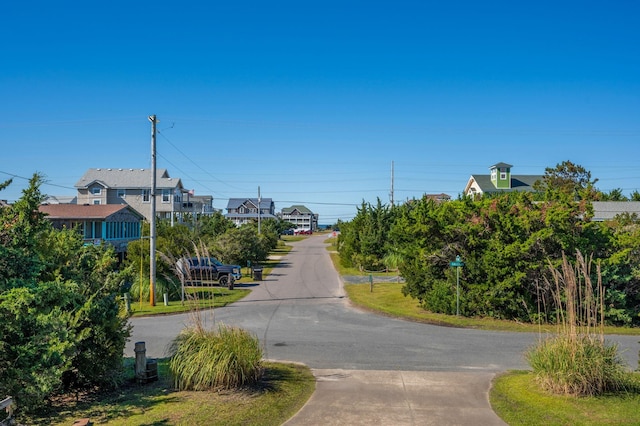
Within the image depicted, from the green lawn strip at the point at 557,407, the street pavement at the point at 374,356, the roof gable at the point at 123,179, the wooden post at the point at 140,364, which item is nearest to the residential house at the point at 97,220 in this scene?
the roof gable at the point at 123,179

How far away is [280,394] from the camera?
8875mm

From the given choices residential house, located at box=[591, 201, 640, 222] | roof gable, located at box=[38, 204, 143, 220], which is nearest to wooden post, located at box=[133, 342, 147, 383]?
roof gable, located at box=[38, 204, 143, 220]

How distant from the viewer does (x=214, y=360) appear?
8.79 meters

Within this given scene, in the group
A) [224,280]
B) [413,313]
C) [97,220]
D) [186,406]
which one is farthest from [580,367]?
[97,220]

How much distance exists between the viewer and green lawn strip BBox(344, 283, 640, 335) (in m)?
16.5

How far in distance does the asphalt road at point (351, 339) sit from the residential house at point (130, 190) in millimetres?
38243

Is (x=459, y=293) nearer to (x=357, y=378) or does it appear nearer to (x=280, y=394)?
(x=357, y=378)

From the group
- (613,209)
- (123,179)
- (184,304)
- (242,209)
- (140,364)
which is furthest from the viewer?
(242,209)

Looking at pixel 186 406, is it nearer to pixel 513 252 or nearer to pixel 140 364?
pixel 140 364

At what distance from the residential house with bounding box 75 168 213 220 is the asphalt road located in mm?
38243

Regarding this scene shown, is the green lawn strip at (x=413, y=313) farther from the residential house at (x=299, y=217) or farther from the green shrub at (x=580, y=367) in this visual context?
the residential house at (x=299, y=217)

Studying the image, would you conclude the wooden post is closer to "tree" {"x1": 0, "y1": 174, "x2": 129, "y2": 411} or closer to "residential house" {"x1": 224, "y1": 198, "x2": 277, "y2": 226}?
"tree" {"x1": 0, "y1": 174, "x2": 129, "y2": 411}

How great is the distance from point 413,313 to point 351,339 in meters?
5.21

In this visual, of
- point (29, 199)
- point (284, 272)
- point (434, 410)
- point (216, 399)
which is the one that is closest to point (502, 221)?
point (434, 410)
